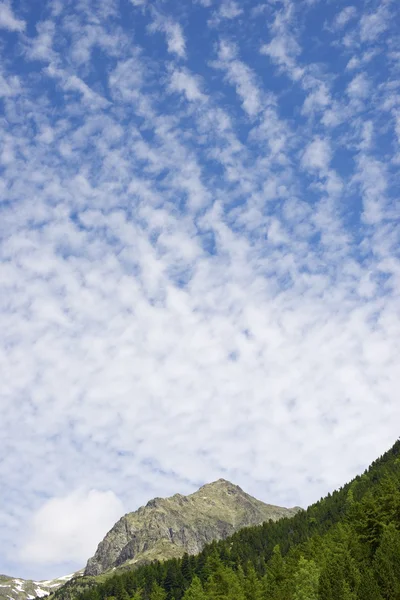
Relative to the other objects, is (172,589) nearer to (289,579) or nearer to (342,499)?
(342,499)

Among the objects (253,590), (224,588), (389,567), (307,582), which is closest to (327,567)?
(307,582)

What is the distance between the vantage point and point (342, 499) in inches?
7594

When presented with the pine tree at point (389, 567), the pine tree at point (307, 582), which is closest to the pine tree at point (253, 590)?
the pine tree at point (307, 582)

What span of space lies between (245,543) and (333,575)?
455 feet

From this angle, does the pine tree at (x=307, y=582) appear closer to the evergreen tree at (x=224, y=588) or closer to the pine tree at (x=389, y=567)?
the pine tree at (x=389, y=567)

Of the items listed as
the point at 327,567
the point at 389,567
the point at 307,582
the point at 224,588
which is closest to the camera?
the point at 389,567

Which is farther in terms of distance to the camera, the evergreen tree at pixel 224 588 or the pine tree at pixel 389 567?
the evergreen tree at pixel 224 588

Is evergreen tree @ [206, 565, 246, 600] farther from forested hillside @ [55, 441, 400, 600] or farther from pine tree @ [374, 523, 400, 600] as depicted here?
pine tree @ [374, 523, 400, 600]

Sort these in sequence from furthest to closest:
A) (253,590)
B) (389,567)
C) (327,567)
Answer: (253,590) → (327,567) → (389,567)

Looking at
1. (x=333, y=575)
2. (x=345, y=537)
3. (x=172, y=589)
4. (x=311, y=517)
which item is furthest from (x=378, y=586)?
(x=311, y=517)

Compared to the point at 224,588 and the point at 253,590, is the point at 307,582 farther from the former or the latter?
the point at 224,588

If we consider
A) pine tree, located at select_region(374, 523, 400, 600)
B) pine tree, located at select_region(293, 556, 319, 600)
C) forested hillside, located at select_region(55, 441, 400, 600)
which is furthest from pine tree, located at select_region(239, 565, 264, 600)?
pine tree, located at select_region(374, 523, 400, 600)

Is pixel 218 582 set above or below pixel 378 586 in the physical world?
above

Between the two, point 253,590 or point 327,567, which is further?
point 253,590
